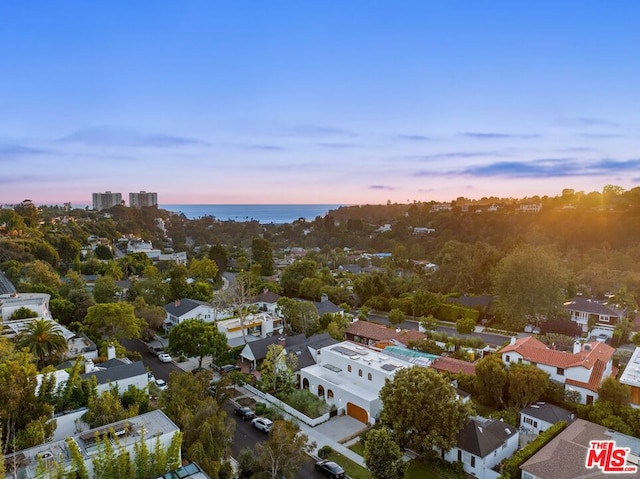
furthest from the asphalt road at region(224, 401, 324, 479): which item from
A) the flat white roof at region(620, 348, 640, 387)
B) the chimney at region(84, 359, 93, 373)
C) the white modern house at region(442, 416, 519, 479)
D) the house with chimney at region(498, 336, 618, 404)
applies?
the flat white roof at region(620, 348, 640, 387)

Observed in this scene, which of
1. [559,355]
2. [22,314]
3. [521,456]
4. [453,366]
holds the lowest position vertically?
[521,456]

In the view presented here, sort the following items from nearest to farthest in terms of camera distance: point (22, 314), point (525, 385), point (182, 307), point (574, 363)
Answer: point (525, 385) < point (574, 363) < point (22, 314) < point (182, 307)

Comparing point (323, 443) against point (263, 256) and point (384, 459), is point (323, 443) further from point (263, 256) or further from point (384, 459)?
point (263, 256)

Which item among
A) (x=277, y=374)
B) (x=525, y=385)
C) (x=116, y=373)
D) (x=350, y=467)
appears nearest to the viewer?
(x=350, y=467)

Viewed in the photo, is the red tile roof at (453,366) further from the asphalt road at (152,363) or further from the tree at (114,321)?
the tree at (114,321)

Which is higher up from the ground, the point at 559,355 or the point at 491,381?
the point at 559,355

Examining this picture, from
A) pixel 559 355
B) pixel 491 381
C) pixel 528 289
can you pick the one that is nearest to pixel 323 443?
pixel 491 381
